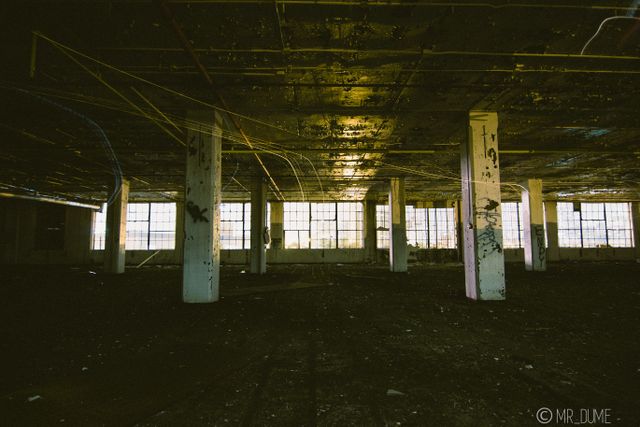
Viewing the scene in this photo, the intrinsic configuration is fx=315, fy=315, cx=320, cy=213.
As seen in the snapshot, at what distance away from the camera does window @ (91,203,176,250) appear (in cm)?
2025

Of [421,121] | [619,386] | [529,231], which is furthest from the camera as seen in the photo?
[529,231]

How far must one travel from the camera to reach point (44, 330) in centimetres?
430

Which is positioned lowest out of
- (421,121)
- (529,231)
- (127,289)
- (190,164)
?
(127,289)

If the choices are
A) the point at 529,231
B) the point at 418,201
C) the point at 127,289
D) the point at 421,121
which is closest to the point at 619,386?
the point at 421,121

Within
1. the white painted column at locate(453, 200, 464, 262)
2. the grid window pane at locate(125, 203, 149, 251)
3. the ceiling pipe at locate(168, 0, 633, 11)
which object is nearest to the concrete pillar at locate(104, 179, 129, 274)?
the grid window pane at locate(125, 203, 149, 251)

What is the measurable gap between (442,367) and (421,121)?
5976mm

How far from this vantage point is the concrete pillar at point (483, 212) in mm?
6461

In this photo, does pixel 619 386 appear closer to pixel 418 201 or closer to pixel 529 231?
pixel 529 231

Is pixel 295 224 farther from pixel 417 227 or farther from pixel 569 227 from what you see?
pixel 569 227

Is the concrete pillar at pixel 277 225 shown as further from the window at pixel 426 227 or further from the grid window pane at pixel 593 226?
the grid window pane at pixel 593 226

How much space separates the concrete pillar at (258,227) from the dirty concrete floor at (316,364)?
23.1 ft

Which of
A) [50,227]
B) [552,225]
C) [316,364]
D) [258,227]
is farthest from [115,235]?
[552,225]

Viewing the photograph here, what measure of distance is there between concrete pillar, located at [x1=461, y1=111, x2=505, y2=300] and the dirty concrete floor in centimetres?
78

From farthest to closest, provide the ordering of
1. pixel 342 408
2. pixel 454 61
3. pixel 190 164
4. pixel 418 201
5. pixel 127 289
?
pixel 418 201, pixel 127 289, pixel 190 164, pixel 454 61, pixel 342 408
